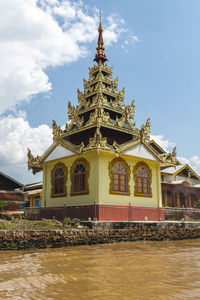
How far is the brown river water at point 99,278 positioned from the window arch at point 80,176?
9825 mm

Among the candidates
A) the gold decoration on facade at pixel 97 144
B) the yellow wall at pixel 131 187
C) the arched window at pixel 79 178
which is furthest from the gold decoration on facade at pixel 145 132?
the arched window at pixel 79 178

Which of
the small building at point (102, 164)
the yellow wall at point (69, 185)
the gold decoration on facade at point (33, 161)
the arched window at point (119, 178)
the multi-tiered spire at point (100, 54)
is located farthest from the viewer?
the multi-tiered spire at point (100, 54)

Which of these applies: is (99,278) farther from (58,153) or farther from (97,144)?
(58,153)

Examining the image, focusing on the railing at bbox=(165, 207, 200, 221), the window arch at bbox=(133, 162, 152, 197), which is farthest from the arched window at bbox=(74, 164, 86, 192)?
the railing at bbox=(165, 207, 200, 221)

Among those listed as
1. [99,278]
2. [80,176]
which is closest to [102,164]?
[80,176]

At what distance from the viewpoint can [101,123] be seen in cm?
1970

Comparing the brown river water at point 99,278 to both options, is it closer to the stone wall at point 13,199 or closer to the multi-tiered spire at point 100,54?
the stone wall at point 13,199

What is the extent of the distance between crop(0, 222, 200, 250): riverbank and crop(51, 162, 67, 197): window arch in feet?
20.6

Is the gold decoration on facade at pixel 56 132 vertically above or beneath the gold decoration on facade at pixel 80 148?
above

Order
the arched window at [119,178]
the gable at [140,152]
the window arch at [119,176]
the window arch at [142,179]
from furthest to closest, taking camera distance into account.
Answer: the window arch at [142,179]
the gable at [140,152]
the arched window at [119,178]
the window arch at [119,176]

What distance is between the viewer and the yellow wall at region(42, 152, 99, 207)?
18.4 m

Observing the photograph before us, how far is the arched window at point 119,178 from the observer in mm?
19078

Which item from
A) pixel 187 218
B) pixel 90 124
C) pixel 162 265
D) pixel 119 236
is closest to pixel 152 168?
pixel 187 218

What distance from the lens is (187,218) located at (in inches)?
832
